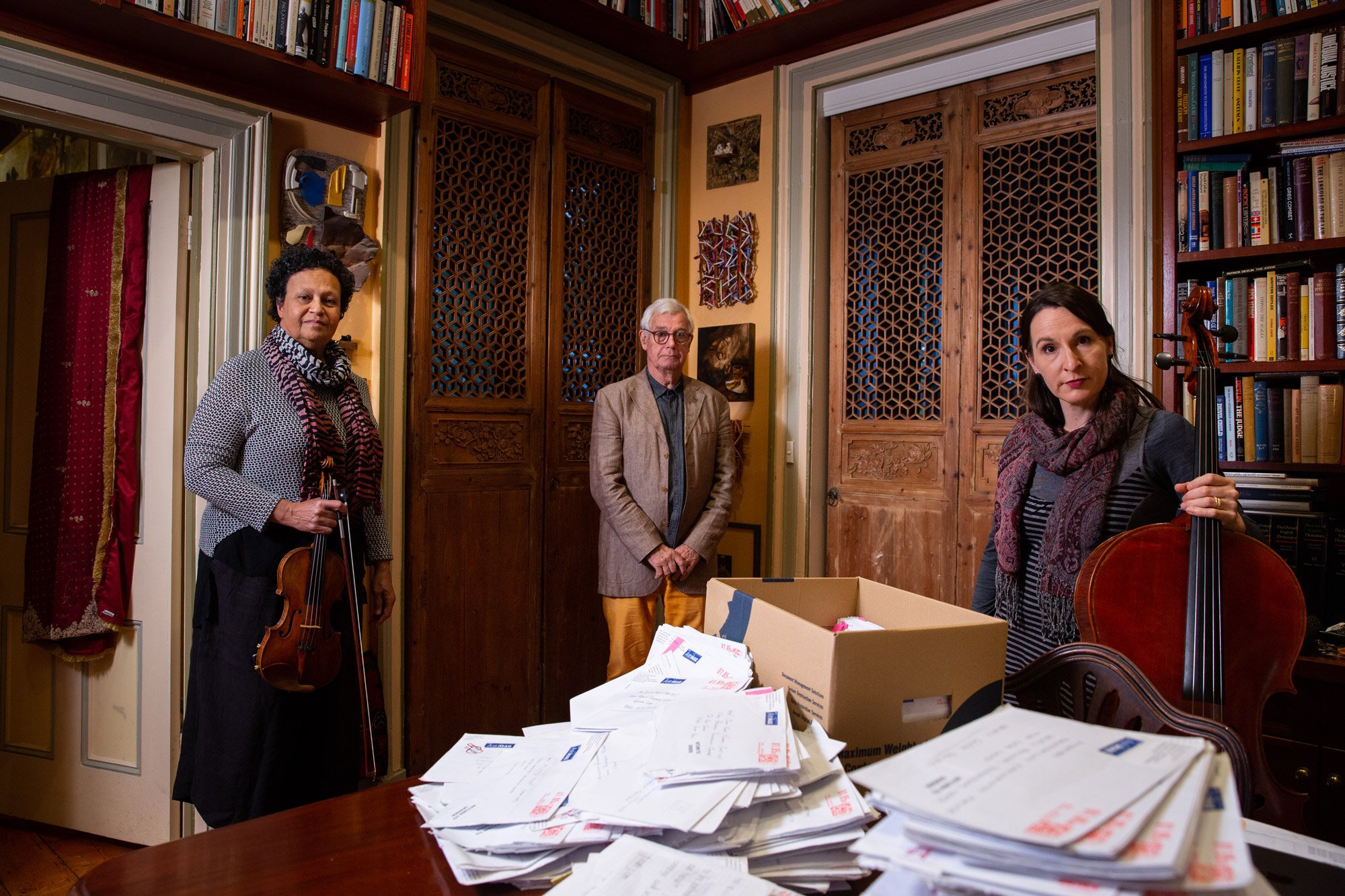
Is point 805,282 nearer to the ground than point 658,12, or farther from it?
nearer to the ground

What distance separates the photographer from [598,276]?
3.60 m

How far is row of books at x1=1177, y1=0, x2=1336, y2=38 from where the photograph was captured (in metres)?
2.41

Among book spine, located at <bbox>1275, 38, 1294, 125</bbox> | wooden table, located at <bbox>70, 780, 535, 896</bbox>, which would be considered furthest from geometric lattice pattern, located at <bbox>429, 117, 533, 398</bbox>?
book spine, located at <bbox>1275, 38, 1294, 125</bbox>

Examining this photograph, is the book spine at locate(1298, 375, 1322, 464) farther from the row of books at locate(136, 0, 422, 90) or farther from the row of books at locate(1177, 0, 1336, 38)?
the row of books at locate(136, 0, 422, 90)

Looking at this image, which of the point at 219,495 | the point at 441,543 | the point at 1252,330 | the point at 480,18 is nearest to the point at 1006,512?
the point at 1252,330

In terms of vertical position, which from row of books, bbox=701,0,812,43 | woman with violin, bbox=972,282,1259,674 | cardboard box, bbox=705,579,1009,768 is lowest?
cardboard box, bbox=705,579,1009,768

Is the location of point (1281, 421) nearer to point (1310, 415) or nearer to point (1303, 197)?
point (1310, 415)

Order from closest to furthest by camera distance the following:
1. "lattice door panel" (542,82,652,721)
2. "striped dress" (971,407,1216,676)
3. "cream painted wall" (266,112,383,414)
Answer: "striped dress" (971,407,1216,676)
"cream painted wall" (266,112,383,414)
"lattice door panel" (542,82,652,721)

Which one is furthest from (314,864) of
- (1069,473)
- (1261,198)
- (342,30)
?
(1261,198)

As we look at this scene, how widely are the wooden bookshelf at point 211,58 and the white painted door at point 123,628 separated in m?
0.30

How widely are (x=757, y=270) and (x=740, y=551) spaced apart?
1209mm

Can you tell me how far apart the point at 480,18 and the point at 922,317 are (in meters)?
2.01

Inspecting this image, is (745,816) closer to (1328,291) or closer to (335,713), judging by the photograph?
(335,713)

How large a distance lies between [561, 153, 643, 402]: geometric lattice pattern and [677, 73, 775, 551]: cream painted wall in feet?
0.91
